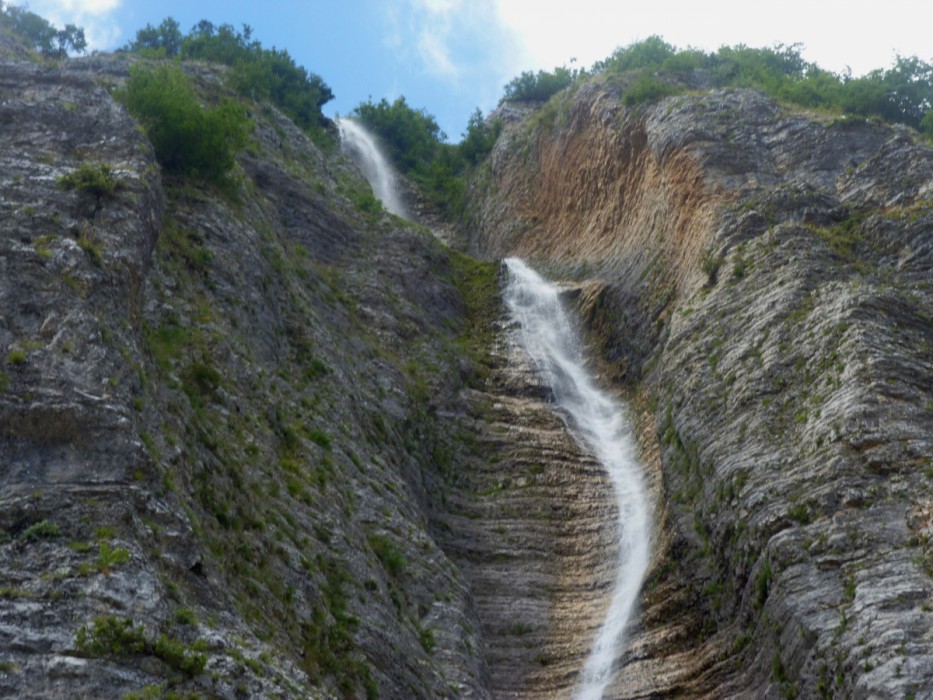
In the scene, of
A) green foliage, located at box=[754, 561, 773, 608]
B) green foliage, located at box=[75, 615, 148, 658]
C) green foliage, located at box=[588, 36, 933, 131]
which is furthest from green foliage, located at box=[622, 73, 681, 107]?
green foliage, located at box=[75, 615, 148, 658]

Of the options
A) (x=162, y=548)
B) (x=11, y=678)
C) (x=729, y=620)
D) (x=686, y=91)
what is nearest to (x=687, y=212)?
(x=686, y=91)

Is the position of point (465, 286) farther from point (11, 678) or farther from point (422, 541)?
point (11, 678)

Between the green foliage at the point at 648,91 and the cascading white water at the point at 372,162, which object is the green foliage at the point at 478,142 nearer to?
the cascading white water at the point at 372,162

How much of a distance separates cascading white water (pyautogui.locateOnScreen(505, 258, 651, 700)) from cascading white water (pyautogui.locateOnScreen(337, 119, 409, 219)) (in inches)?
516

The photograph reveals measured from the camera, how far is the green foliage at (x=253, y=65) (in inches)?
1550

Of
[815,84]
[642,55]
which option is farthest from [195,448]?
[642,55]

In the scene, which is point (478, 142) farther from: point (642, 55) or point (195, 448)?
point (195, 448)

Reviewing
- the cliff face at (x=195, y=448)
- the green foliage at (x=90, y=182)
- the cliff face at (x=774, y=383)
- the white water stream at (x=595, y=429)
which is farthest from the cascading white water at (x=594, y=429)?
the green foliage at (x=90, y=182)

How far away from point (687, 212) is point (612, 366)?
4566mm

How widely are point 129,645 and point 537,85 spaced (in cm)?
4852

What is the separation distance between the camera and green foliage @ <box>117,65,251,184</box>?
22109mm

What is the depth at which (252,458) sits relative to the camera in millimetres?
15109

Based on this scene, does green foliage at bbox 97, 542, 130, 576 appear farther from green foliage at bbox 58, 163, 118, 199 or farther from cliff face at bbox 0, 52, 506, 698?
green foliage at bbox 58, 163, 118, 199

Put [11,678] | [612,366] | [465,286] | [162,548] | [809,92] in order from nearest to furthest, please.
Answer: [11,678] < [162,548] < [612,366] < [465,286] < [809,92]
